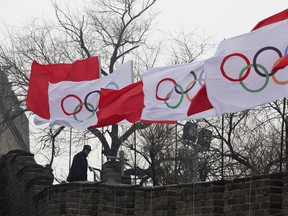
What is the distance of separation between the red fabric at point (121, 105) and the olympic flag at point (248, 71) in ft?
21.0

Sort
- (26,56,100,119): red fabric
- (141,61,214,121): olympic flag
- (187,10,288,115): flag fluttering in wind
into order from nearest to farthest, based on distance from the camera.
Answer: (187,10,288,115): flag fluttering in wind, (141,61,214,121): olympic flag, (26,56,100,119): red fabric

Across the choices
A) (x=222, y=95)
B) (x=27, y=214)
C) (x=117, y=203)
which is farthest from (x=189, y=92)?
(x=27, y=214)

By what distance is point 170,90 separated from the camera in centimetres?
3125

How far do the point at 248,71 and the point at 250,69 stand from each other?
0.18ft

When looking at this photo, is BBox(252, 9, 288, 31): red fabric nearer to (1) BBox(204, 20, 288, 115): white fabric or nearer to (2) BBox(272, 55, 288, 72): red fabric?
(1) BBox(204, 20, 288, 115): white fabric

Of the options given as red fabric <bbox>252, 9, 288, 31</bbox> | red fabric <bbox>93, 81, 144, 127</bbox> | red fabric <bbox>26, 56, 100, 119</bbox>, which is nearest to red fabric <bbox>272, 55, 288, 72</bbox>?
red fabric <bbox>252, 9, 288, 31</bbox>

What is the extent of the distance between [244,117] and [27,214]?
7.05m

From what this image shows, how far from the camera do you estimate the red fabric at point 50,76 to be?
3509 cm

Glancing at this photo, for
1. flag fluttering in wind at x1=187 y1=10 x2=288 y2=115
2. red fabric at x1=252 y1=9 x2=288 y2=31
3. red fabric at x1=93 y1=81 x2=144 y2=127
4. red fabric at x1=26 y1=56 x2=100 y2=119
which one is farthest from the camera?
red fabric at x1=26 y1=56 x2=100 y2=119

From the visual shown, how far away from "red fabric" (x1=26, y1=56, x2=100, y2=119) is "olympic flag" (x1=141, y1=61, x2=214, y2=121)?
3.58 meters

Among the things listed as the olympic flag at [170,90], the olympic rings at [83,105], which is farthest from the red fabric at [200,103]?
the olympic rings at [83,105]

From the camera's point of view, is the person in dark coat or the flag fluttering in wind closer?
the flag fluttering in wind

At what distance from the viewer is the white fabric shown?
24.8m

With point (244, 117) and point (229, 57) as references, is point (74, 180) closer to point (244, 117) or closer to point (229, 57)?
point (229, 57)
